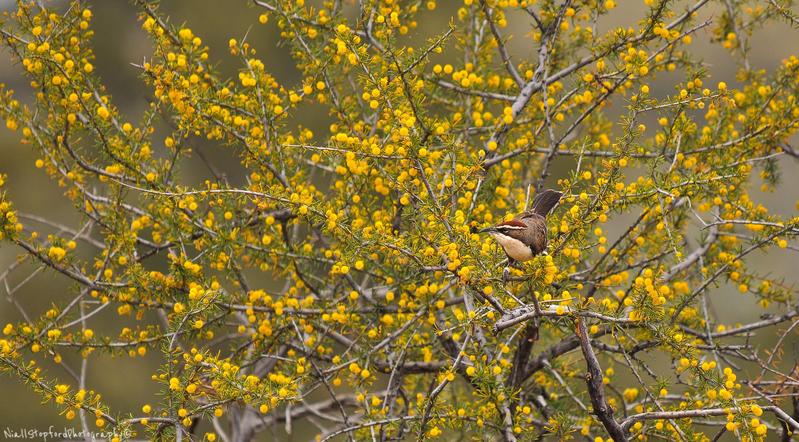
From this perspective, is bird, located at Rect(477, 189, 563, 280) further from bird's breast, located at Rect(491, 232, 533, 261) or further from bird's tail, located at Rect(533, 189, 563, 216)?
bird's tail, located at Rect(533, 189, 563, 216)

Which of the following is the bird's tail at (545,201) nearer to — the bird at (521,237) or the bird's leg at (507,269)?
the bird at (521,237)

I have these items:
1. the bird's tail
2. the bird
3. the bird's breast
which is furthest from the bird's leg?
the bird's tail

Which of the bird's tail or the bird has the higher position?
the bird's tail

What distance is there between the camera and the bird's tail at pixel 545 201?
4.38 m

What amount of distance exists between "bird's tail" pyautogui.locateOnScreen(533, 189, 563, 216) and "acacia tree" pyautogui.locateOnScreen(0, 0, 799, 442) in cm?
11

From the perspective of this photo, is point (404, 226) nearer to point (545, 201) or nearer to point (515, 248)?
point (545, 201)

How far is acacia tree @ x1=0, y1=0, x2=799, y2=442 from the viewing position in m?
3.89

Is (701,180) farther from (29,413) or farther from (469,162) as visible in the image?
(29,413)

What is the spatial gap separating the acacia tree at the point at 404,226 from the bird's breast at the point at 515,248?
3.5 inches

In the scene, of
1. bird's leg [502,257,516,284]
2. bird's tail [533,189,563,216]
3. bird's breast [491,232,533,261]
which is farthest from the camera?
bird's tail [533,189,563,216]

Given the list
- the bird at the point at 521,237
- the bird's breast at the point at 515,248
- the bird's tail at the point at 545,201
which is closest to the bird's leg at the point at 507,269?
the bird at the point at 521,237

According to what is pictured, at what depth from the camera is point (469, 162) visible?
397 cm

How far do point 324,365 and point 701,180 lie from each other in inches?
104

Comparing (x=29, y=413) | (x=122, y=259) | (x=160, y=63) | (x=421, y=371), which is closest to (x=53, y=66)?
(x=160, y=63)
